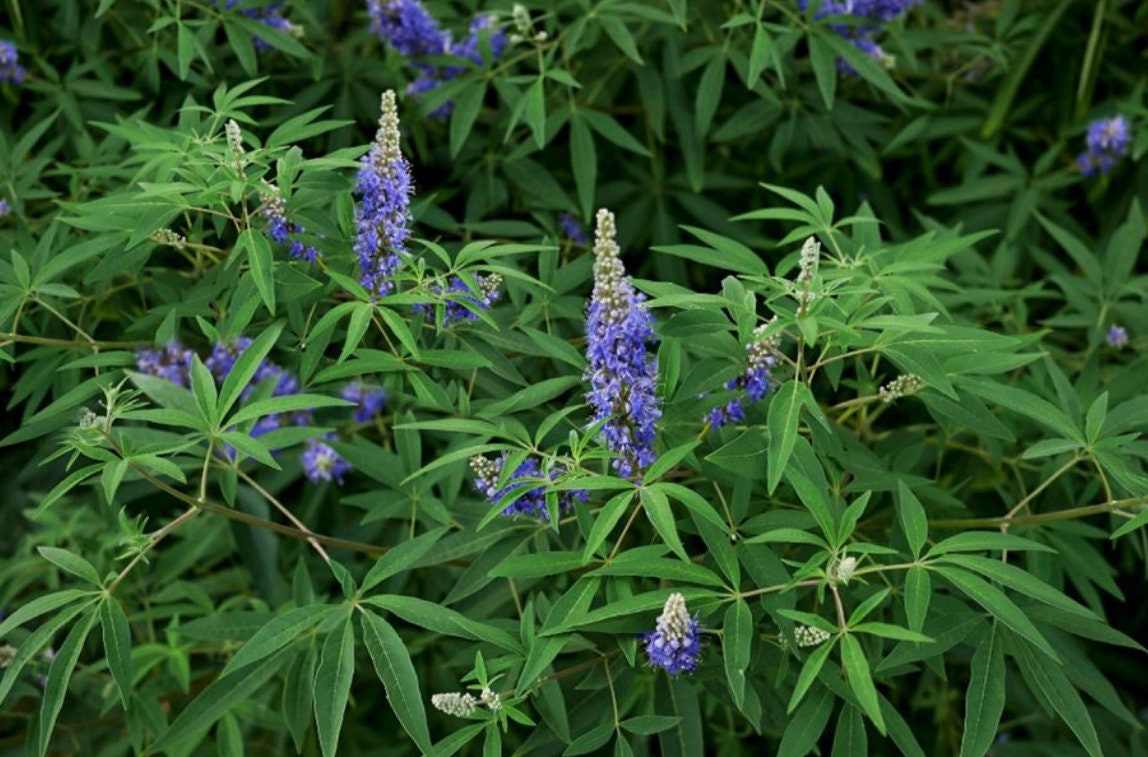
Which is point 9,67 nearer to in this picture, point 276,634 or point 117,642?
point 117,642

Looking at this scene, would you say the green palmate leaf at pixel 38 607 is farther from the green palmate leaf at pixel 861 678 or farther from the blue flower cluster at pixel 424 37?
the blue flower cluster at pixel 424 37

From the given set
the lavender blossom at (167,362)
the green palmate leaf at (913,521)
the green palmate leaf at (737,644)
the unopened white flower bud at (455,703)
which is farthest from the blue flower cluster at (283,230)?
the green palmate leaf at (913,521)

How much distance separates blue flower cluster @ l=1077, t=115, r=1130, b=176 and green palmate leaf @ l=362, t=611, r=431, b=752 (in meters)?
2.55

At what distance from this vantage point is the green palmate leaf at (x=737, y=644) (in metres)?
1.97

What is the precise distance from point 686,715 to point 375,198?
3.16 ft

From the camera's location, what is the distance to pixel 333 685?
6.78 feet

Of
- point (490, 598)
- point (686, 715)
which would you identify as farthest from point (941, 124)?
point (686, 715)

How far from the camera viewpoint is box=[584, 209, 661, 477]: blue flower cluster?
204cm

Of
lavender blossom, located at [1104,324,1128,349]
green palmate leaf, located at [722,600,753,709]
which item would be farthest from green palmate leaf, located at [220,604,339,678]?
lavender blossom, located at [1104,324,1128,349]

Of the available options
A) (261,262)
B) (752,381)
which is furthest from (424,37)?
(752,381)

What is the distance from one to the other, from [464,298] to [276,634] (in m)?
0.61

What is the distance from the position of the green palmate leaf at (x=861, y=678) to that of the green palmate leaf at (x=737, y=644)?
135 mm

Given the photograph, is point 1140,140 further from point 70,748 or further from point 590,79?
point 70,748

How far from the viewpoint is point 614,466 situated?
2197 mm
